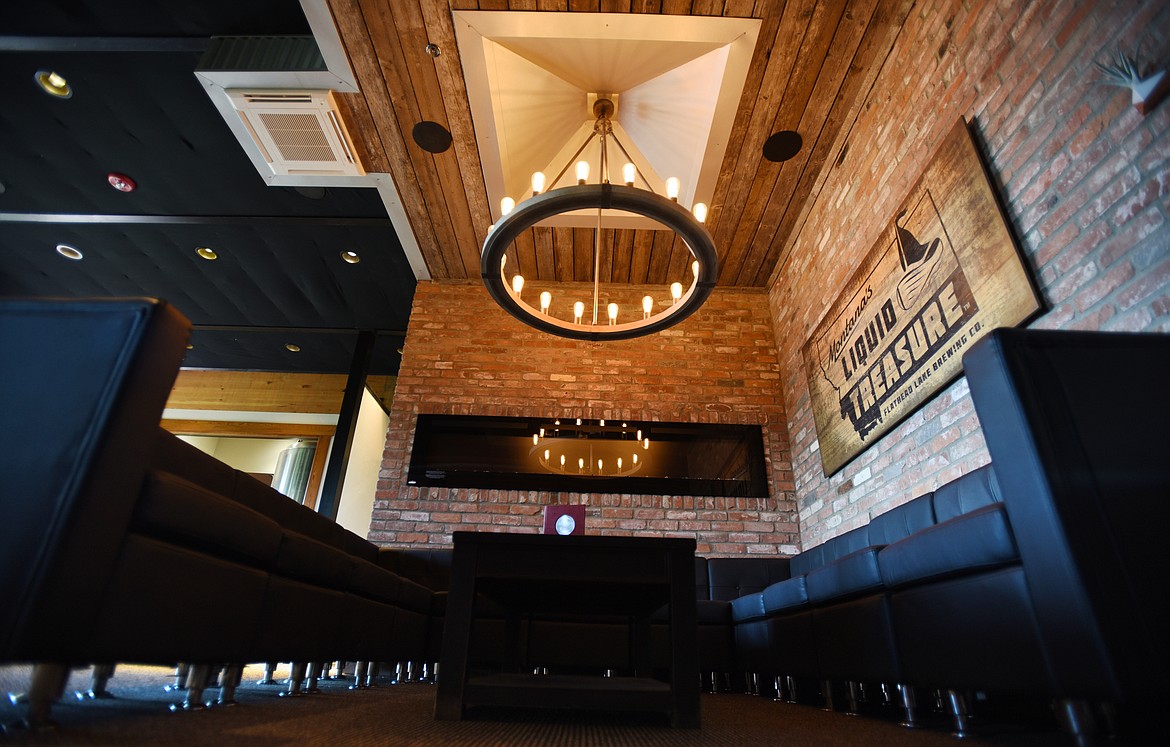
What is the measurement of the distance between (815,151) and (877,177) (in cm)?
64

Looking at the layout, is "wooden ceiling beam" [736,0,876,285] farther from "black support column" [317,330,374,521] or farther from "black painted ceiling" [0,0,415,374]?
"black support column" [317,330,374,521]

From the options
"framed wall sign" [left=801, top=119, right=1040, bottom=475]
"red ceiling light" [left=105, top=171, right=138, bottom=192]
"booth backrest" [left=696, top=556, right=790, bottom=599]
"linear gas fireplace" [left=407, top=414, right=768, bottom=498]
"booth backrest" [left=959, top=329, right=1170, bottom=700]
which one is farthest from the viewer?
"linear gas fireplace" [left=407, top=414, right=768, bottom=498]

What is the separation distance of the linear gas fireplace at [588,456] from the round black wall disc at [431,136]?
206 centimetres

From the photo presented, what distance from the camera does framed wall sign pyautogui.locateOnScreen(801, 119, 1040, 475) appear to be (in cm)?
233

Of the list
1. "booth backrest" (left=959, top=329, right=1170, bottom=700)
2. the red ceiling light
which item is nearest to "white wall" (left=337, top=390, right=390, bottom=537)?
the red ceiling light

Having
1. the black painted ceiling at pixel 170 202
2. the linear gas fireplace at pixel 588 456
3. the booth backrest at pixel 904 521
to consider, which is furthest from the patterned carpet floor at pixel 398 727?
the black painted ceiling at pixel 170 202

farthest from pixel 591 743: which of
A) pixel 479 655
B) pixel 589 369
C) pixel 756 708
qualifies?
pixel 589 369

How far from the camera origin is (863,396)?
340 cm

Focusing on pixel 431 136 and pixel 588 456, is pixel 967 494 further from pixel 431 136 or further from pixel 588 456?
pixel 431 136

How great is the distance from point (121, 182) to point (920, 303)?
5.48m

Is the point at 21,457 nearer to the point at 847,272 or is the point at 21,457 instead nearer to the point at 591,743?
the point at 591,743

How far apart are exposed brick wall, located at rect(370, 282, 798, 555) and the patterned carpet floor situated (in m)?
2.44

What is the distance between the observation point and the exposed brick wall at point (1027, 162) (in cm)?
172

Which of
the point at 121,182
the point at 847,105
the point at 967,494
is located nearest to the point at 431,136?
the point at 121,182
